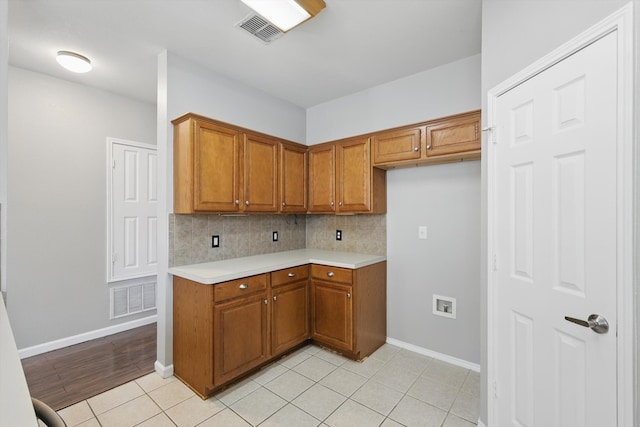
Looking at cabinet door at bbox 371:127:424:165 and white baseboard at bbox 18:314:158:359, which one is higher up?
cabinet door at bbox 371:127:424:165

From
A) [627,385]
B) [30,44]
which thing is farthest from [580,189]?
[30,44]

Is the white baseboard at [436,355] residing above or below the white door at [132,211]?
below

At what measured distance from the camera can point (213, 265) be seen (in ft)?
8.39

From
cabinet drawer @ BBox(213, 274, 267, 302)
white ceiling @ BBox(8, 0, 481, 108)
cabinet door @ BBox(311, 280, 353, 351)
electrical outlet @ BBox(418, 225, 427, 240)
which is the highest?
white ceiling @ BBox(8, 0, 481, 108)

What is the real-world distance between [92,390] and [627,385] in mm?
3201

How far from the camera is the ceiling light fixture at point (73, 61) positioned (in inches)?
95.9

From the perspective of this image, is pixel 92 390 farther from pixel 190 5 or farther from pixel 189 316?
pixel 190 5

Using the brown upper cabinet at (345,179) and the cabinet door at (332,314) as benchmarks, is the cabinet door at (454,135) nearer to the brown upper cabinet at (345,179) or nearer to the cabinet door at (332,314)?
the brown upper cabinet at (345,179)

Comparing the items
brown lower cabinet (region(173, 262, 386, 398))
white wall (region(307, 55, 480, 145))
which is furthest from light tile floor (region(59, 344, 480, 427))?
white wall (region(307, 55, 480, 145))

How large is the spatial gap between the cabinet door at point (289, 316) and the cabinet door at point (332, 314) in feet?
0.30

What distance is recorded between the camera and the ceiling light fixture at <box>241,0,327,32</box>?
1.77m

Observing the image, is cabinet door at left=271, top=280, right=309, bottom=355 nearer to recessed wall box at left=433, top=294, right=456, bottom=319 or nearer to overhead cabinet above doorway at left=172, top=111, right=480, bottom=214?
overhead cabinet above doorway at left=172, top=111, right=480, bottom=214

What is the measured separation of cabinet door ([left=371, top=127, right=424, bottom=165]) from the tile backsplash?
2.21ft

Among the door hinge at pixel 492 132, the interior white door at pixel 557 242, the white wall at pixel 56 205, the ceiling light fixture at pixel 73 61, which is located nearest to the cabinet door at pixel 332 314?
the interior white door at pixel 557 242
